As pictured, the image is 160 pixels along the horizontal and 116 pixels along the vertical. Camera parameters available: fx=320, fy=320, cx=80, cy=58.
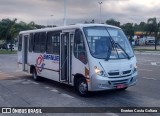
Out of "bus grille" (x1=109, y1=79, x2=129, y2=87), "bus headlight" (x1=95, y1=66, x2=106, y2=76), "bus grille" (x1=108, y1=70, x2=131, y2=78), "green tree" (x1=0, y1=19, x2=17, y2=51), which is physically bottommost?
"bus grille" (x1=109, y1=79, x2=129, y2=87)

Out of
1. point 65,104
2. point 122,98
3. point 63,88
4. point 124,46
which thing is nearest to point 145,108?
point 122,98

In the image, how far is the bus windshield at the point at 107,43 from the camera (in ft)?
35.9

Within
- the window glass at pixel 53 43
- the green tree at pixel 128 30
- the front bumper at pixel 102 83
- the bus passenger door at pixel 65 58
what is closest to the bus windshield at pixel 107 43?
the front bumper at pixel 102 83

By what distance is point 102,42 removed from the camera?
36.6ft

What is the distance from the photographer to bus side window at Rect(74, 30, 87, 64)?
36.3 feet

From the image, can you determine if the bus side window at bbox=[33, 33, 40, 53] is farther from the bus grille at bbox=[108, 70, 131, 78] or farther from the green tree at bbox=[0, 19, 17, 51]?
the green tree at bbox=[0, 19, 17, 51]

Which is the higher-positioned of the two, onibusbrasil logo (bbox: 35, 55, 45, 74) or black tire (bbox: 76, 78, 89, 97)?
onibusbrasil logo (bbox: 35, 55, 45, 74)

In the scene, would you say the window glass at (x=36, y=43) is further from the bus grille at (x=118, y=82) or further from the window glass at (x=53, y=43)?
the bus grille at (x=118, y=82)

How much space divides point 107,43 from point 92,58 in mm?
953

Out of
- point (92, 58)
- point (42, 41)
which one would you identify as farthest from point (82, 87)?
point (42, 41)

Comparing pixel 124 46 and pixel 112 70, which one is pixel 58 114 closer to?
pixel 112 70

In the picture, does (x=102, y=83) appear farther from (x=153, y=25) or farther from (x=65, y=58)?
(x=153, y=25)

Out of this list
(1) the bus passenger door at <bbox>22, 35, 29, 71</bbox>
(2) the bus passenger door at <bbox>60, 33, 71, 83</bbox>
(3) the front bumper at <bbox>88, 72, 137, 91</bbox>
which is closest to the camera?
(3) the front bumper at <bbox>88, 72, 137, 91</bbox>

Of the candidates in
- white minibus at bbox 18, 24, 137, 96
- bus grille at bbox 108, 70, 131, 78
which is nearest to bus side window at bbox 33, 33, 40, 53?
white minibus at bbox 18, 24, 137, 96
